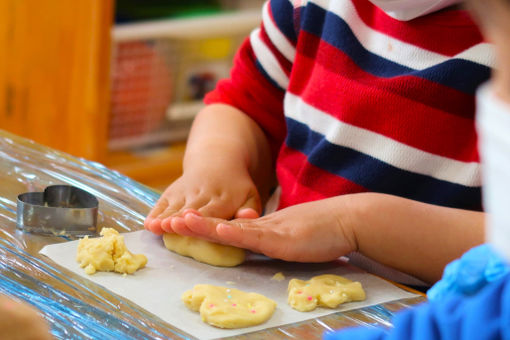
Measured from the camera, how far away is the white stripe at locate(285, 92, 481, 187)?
0.84 metres

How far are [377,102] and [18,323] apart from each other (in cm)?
54

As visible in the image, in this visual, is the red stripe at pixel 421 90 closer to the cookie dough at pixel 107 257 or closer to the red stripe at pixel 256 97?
the red stripe at pixel 256 97

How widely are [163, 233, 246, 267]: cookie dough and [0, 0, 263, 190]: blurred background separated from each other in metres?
1.30

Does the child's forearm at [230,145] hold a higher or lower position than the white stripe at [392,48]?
lower

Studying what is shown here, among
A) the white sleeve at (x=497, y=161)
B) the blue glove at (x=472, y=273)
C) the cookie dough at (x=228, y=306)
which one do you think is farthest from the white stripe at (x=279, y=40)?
the white sleeve at (x=497, y=161)

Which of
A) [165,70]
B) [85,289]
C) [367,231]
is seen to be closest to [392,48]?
[367,231]

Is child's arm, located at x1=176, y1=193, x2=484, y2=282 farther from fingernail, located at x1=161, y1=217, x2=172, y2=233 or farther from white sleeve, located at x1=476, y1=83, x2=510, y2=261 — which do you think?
white sleeve, located at x1=476, y1=83, x2=510, y2=261

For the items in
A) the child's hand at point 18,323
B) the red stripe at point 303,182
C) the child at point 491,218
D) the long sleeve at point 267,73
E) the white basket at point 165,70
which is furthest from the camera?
the white basket at point 165,70

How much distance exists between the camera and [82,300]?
0.61 meters

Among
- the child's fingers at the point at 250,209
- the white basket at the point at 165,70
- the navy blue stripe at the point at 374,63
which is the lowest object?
the white basket at the point at 165,70

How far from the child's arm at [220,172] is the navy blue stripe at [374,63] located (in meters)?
0.16

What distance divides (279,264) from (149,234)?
13 centimetres

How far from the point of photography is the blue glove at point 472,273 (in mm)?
461

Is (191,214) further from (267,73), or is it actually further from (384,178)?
(267,73)
